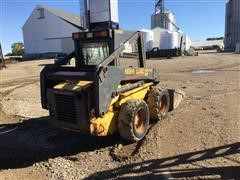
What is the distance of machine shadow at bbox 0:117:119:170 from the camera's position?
6492 mm

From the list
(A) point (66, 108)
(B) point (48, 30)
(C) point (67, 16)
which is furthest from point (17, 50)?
(A) point (66, 108)

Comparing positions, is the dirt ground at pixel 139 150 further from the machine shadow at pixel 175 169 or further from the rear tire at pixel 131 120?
the rear tire at pixel 131 120

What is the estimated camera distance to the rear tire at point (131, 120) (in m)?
6.54

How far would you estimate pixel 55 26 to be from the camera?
182ft

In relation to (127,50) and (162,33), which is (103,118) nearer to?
(127,50)

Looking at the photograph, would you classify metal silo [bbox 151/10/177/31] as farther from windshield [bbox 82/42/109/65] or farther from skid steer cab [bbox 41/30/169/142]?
windshield [bbox 82/42/109/65]

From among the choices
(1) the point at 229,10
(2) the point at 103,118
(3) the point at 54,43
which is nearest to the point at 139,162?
(2) the point at 103,118

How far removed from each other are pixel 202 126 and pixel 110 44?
299cm

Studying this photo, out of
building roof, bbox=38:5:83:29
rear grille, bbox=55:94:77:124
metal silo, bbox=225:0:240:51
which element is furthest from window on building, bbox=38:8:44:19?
rear grille, bbox=55:94:77:124

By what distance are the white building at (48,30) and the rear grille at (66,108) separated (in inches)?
1835

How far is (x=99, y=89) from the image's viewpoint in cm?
583

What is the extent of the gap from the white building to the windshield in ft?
151

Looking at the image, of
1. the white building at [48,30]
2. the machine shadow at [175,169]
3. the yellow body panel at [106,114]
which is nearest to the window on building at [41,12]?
the white building at [48,30]

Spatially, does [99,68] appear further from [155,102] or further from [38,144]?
[38,144]
